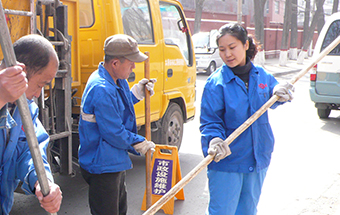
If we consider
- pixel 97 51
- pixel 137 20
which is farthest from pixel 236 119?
pixel 137 20

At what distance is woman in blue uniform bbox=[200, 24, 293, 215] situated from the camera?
8.30ft

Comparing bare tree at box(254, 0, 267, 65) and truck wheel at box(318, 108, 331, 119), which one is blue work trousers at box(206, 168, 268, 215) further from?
bare tree at box(254, 0, 267, 65)

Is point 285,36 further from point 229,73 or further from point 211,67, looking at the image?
point 229,73

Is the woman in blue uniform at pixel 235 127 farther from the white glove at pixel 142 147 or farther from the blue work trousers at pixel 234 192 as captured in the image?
the white glove at pixel 142 147

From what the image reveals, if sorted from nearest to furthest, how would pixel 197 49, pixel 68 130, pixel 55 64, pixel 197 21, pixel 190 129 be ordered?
pixel 55 64, pixel 68 130, pixel 190 129, pixel 197 49, pixel 197 21

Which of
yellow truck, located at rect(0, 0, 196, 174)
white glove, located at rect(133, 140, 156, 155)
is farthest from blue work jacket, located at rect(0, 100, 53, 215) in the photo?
yellow truck, located at rect(0, 0, 196, 174)

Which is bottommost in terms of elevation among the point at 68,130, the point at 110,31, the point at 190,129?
the point at 190,129

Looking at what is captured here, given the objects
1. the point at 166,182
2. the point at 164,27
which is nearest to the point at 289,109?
the point at 164,27

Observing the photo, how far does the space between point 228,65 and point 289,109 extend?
297 inches

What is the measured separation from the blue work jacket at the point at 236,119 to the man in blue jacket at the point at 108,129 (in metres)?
0.64

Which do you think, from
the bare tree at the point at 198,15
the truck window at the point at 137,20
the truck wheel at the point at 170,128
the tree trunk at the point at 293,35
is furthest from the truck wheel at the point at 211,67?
the tree trunk at the point at 293,35

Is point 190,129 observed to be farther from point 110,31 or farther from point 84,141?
point 84,141

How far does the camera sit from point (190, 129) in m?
7.61

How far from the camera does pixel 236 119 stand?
2.52 metres
